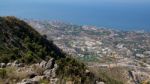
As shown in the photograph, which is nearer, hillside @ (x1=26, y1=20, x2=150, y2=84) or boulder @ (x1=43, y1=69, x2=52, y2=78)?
boulder @ (x1=43, y1=69, x2=52, y2=78)

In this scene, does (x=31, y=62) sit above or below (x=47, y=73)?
below

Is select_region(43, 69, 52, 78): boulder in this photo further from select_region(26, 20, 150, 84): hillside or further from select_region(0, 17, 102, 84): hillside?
select_region(26, 20, 150, 84): hillside

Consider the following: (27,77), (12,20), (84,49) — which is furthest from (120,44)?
(27,77)

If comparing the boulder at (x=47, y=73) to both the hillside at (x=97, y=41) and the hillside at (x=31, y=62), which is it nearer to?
the hillside at (x=31, y=62)

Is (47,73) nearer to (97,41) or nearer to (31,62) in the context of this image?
(31,62)

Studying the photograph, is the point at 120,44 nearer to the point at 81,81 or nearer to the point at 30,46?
the point at 30,46

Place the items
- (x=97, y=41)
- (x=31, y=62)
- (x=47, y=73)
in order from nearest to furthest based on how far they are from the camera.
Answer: (x=47, y=73)
(x=31, y=62)
(x=97, y=41)

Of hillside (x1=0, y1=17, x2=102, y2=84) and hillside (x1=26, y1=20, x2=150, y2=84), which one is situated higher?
hillside (x1=0, y1=17, x2=102, y2=84)

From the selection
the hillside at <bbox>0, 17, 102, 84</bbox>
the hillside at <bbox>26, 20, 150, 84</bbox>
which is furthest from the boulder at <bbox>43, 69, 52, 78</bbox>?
the hillside at <bbox>26, 20, 150, 84</bbox>

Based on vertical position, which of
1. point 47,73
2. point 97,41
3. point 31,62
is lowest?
point 97,41

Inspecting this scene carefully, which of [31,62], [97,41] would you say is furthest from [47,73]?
[97,41]
